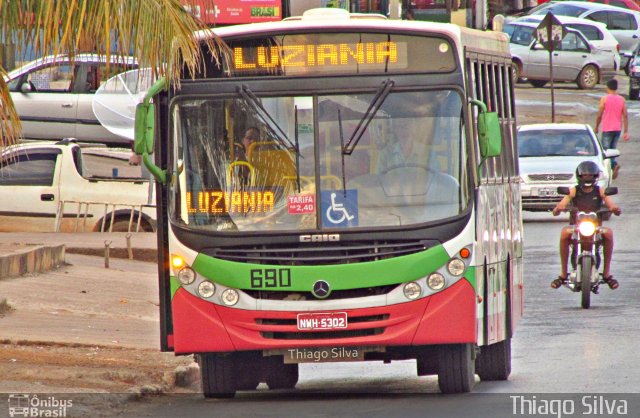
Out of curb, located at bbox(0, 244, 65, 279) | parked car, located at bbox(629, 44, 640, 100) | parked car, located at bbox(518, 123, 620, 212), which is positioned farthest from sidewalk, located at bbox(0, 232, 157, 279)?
parked car, located at bbox(629, 44, 640, 100)

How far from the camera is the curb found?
19.6m

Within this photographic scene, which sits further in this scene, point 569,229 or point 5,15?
point 569,229

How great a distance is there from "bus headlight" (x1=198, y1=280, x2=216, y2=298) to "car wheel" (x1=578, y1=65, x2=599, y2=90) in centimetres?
3682

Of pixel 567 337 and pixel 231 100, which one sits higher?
pixel 231 100

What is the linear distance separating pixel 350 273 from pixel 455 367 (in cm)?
108

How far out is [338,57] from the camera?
36.9ft

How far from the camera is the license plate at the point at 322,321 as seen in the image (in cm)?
1073

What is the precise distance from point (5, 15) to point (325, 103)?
7.23 feet

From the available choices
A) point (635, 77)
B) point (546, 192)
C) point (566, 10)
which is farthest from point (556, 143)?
point (566, 10)

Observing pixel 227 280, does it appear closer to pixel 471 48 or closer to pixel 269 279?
pixel 269 279

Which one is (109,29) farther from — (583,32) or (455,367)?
(583,32)

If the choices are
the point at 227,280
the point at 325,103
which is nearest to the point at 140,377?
the point at 227,280

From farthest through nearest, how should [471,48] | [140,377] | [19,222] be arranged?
[19,222], [140,377], [471,48]

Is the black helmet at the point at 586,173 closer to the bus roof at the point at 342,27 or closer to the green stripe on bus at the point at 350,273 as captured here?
the bus roof at the point at 342,27
